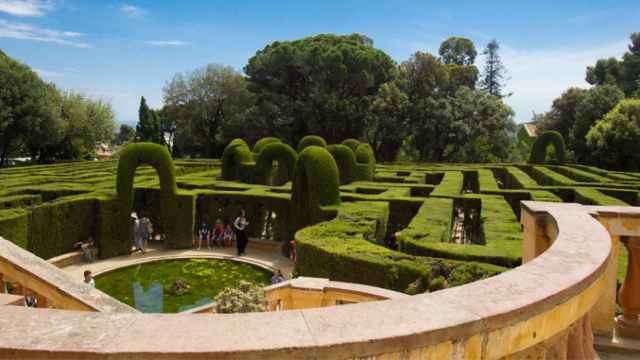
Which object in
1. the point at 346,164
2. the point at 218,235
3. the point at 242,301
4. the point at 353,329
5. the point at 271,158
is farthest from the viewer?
the point at 346,164

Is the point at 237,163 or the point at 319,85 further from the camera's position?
the point at 319,85

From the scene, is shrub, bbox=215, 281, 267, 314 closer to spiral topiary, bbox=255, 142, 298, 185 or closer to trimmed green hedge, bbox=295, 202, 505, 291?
trimmed green hedge, bbox=295, 202, 505, 291

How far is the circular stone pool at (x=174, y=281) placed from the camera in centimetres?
1104

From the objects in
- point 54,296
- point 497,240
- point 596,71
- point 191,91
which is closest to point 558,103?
point 596,71

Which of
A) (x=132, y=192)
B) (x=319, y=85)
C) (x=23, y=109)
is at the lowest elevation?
(x=132, y=192)

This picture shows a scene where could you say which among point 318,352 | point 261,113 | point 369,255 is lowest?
point 369,255

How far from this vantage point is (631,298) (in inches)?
172

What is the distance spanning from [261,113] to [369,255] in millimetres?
36476

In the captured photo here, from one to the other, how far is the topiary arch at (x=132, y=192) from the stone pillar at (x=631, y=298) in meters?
14.1

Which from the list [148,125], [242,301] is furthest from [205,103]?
[242,301]

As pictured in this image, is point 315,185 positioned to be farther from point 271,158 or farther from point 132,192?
point 271,158

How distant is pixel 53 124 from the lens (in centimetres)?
3609

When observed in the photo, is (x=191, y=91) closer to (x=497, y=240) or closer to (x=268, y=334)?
(x=497, y=240)

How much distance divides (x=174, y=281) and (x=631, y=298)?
1060 centimetres
